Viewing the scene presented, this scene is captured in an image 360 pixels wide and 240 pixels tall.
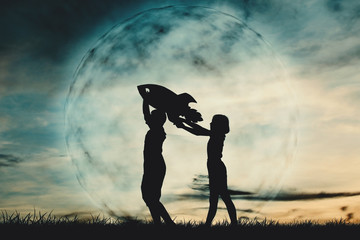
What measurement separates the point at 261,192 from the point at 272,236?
1.37 metres

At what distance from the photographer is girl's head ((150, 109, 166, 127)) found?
21.9 ft

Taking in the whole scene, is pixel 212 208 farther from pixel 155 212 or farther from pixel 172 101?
pixel 172 101

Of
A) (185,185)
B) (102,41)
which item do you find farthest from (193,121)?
(102,41)

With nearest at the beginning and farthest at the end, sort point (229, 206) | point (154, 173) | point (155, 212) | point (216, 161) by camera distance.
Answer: point (154, 173), point (155, 212), point (216, 161), point (229, 206)

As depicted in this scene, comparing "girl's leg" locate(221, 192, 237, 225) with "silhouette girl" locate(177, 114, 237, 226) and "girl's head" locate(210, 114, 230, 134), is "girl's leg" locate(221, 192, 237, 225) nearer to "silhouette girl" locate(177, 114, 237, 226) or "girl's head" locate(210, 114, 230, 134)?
"silhouette girl" locate(177, 114, 237, 226)

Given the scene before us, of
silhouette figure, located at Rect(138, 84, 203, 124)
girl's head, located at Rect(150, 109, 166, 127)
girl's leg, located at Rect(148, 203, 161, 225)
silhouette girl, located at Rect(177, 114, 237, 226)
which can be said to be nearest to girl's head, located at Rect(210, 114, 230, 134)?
silhouette girl, located at Rect(177, 114, 237, 226)

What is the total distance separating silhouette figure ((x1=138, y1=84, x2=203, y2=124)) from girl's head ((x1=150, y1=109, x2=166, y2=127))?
293mm

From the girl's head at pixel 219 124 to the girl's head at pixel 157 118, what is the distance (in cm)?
92

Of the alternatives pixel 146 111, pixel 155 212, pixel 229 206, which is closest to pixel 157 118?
pixel 146 111

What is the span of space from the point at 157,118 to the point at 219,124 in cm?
114

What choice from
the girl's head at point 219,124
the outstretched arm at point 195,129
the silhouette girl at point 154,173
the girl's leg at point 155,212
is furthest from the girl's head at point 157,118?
the girl's leg at point 155,212

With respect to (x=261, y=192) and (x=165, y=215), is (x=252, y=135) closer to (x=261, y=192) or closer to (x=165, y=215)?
(x=261, y=192)

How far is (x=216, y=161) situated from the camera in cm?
700

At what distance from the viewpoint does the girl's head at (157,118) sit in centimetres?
666
